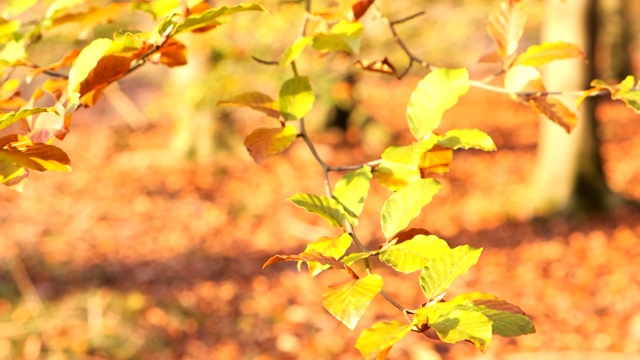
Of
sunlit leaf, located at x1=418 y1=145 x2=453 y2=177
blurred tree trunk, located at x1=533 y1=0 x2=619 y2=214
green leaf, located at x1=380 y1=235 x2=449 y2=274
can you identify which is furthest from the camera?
blurred tree trunk, located at x1=533 y1=0 x2=619 y2=214

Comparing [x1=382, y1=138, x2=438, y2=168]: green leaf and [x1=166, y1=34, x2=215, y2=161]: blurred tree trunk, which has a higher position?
[x1=382, y1=138, x2=438, y2=168]: green leaf

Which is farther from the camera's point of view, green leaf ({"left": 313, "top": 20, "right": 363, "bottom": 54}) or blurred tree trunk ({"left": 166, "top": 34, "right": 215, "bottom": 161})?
blurred tree trunk ({"left": 166, "top": 34, "right": 215, "bottom": 161})

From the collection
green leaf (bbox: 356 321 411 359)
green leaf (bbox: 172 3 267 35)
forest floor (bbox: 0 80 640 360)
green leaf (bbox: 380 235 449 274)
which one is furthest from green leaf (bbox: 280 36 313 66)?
forest floor (bbox: 0 80 640 360)

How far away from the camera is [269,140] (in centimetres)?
98

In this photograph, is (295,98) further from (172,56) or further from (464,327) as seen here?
(464,327)

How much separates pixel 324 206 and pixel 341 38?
0.98 ft

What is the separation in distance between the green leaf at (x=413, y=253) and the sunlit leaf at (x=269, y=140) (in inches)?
10.8

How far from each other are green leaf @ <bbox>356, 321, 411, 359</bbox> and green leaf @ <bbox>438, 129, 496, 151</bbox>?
0.28 m

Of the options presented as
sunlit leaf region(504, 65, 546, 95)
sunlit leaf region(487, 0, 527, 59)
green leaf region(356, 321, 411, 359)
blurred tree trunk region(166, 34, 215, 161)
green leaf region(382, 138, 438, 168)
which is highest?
sunlit leaf region(487, 0, 527, 59)

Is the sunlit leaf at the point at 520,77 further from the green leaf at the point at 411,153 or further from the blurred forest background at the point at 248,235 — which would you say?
the blurred forest background at the point at 248,235

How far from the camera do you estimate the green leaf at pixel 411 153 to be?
828 mm

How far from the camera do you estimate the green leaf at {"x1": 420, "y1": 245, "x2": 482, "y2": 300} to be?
706 mm

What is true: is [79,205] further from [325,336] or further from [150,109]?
[325,336]

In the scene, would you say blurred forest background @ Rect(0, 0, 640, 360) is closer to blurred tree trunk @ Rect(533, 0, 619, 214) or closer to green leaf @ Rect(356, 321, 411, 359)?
blurred tree trunk @ Rect(533, 0, 619, 214)
